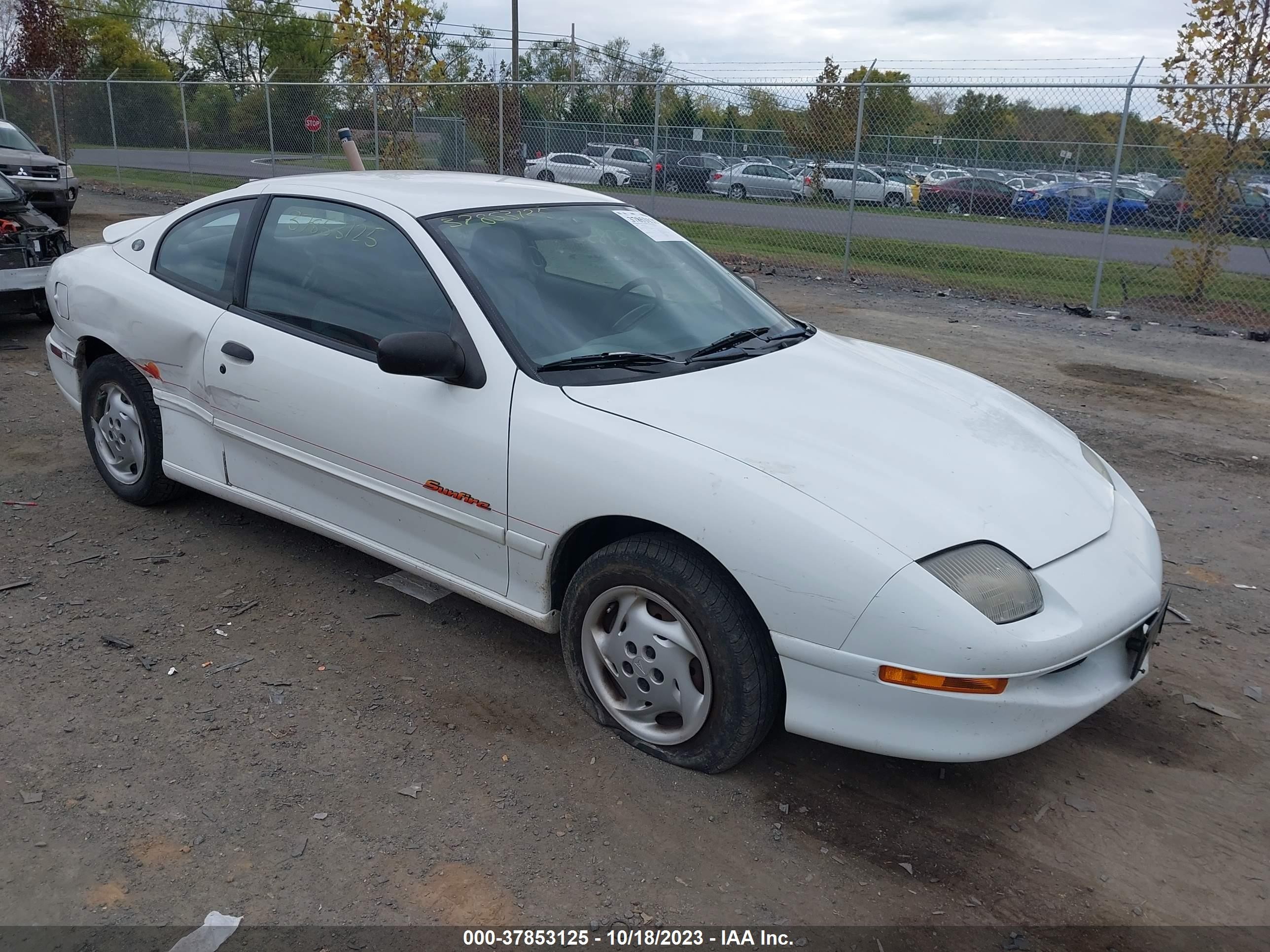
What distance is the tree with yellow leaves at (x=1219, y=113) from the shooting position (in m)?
10.9

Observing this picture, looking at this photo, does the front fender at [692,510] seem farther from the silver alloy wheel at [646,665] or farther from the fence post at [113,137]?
the fence post at [113,137]

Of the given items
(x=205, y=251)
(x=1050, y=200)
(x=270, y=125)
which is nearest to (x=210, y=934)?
(x=205, y=251)

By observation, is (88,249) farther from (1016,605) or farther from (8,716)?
(1016,605)

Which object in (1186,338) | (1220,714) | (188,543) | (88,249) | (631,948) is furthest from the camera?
(1186,338)

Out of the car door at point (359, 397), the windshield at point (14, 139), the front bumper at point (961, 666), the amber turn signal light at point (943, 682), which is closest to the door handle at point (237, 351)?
the car door at point (359, 397)

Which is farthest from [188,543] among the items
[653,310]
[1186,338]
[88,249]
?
[1186,338]

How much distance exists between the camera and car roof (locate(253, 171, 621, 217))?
12.7 feet

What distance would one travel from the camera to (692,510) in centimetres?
283

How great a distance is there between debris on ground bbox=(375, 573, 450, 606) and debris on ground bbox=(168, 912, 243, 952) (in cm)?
173

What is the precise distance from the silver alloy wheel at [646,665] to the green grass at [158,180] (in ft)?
71.2

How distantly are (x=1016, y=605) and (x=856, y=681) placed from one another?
46cm

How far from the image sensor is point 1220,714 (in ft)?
11.4

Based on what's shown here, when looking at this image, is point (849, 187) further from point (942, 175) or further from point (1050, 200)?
point (1050, 200)

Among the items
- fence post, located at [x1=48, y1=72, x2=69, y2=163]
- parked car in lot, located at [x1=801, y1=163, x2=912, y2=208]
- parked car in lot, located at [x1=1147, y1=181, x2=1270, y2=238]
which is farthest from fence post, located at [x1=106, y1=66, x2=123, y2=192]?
parked car in lot, located at [x1=1147, y1=181, x2=1270, y2=238]
